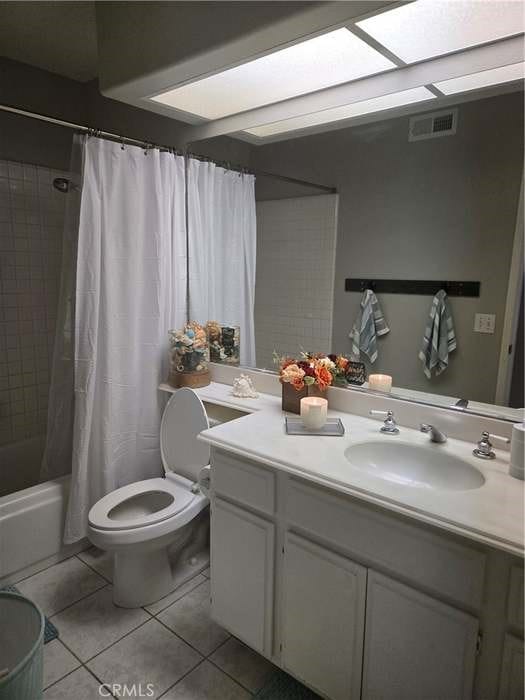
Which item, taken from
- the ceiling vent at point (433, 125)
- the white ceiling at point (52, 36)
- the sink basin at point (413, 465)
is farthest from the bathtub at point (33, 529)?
the white ceiling at point (52, 36)

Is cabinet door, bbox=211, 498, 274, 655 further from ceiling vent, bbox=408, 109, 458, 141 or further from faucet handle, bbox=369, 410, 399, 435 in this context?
ceiling vent, bbox=408, 109, 458, 141

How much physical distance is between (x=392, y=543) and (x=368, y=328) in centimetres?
89

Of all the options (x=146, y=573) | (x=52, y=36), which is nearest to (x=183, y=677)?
(x=146, y=573)

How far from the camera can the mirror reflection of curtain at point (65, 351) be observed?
6.71 ft

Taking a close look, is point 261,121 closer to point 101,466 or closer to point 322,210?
point 322,210

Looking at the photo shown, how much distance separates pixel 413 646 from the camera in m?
1.14

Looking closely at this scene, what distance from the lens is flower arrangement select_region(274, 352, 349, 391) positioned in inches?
69.1

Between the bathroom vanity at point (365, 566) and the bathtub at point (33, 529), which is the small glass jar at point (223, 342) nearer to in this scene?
the bathroom vanity at point (365, 566)

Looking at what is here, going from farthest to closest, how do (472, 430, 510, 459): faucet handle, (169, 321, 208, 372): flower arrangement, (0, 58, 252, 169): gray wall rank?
(0, 58, 252, 169): gray wall < (169, 321, 208, 372): flower arrangement < (472, 430, 510, 459): faucet handle

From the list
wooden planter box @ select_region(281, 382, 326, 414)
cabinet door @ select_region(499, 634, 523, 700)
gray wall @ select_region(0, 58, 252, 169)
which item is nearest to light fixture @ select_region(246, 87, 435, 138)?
gray wall @ select_region(0, 58, 252, 169)

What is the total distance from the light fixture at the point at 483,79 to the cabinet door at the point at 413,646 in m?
1.57

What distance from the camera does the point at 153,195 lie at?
7.09 feet

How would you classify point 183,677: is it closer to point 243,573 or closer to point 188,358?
point 243,573

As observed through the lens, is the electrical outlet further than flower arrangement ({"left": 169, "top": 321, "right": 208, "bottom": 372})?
No
